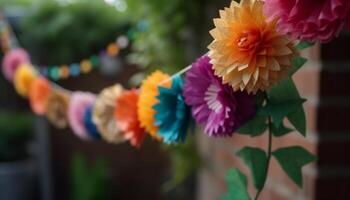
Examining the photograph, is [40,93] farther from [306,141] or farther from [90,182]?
[90,182]

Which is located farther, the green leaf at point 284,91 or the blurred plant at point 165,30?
the blurred plant at point 165,30

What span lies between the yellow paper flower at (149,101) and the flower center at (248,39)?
0.19m

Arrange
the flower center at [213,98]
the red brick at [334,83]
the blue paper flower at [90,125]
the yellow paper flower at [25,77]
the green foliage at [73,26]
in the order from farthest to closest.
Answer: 1. the green foliage at [73,26]
2. the yellow paper flower at [25,77]
3. the blue paper flower at [90,125]
4. the red brick at [334,83]
5. the flower center at [213,98]

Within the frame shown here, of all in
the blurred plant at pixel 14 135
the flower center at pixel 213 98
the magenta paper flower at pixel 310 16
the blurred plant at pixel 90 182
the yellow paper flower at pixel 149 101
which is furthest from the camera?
the blurred plant at pixel 14 135

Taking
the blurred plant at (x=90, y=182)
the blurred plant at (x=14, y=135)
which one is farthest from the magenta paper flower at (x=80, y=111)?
the blurred plant at (x=14, y=135)

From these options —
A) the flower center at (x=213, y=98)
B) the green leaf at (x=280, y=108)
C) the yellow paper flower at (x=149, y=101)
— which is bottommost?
the green leaf at (x=280, y=108)

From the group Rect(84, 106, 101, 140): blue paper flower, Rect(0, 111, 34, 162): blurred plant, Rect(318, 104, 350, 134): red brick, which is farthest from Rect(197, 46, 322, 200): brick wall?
Rect(0, 111, 34, 162): blurred plant

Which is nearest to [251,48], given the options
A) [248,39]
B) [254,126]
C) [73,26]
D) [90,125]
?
[248,39]

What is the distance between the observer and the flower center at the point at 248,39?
434 millimetres

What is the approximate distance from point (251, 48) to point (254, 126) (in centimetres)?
14

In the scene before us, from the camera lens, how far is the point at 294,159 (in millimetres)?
552

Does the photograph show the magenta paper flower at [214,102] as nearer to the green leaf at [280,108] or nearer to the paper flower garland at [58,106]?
the green leaf at [280,108]

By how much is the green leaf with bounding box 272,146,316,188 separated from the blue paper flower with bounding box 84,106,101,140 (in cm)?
60

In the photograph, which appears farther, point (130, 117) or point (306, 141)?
point (306, 141)
